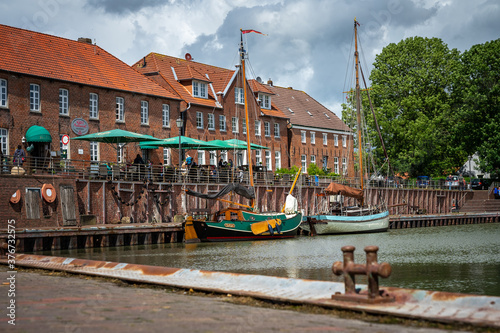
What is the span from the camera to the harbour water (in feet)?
64.1

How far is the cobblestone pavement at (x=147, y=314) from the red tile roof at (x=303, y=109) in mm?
57846

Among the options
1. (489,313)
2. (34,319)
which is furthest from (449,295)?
(34,319)

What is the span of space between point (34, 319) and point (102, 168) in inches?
1229

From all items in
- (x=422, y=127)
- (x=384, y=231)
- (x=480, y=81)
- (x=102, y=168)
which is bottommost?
(x=384, y=231)

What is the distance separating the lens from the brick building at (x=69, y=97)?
4169cm

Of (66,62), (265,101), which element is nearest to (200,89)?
(265,101)

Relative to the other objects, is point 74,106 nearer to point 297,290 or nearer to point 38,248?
point 38,248

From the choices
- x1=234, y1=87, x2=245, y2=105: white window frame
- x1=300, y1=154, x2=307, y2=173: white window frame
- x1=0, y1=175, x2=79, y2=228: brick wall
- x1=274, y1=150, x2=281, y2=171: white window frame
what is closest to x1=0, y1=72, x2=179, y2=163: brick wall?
x1=0, y1=175, x2=79, y2=228: brick wall

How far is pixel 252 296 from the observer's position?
10617 millimetres

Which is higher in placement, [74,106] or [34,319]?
[74,106]

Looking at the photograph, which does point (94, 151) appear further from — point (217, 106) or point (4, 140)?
point (217, 106)

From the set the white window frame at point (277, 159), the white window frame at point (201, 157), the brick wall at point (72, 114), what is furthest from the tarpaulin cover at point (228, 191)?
the white window frame at point (277, 159)

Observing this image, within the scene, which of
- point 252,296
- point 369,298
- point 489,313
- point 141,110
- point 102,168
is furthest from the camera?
point 141,110

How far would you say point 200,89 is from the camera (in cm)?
5834
